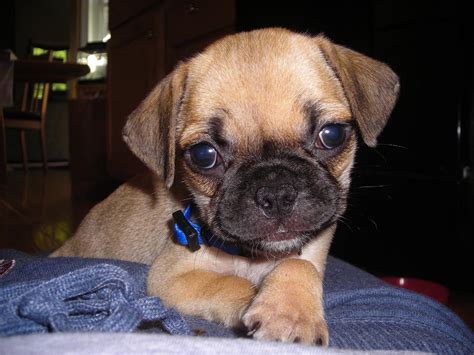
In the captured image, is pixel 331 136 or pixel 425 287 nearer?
pixel 331 136

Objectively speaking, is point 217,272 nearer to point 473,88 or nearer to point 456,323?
point 456,323

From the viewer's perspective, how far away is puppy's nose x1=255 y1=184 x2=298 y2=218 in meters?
1.79

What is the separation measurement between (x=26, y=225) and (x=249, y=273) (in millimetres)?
4731

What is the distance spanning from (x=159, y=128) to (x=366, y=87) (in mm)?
945

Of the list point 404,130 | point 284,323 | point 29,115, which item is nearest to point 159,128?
point 284,323

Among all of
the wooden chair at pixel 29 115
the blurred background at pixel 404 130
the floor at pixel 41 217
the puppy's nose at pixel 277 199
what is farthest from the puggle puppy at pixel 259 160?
the wooden chair at pixel 29 115

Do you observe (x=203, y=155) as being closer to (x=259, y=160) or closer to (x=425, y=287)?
(x=259, y=160)

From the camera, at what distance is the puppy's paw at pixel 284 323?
1509mm

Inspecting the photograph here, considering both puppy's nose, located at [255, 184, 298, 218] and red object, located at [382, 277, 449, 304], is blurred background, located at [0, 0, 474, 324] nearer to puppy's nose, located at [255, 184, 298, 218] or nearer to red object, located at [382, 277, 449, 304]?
red object, located at [382, 277, 449, 304]

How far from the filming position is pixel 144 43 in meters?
6.36

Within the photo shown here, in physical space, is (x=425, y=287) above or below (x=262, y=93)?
below

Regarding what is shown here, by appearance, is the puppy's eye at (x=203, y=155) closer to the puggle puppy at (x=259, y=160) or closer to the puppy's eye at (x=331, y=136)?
the puggle puppy at (x=259, y=160)

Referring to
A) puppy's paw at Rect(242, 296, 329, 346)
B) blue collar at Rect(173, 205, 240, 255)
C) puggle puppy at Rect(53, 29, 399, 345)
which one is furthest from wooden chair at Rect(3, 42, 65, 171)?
puppy's paw at Rect(242, 296, 329, 346)

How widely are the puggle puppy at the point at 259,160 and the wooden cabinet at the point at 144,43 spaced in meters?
2.39
